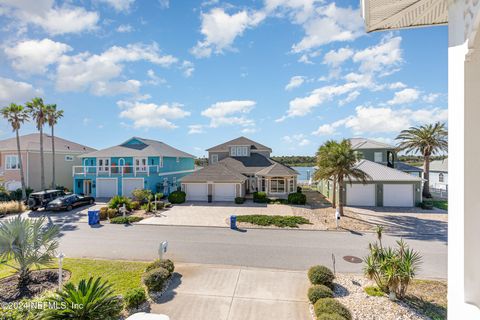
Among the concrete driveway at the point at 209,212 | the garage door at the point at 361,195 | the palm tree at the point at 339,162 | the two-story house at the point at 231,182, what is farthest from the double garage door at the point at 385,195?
the two-story house at the point at 231,182

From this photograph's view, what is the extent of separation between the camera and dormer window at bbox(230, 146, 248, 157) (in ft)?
116

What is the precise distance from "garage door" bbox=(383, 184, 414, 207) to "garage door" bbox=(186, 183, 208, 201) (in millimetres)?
18475

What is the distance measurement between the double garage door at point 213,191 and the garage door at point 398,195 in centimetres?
1529

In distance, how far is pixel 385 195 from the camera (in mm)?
23328

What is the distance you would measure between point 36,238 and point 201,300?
6.63 metres

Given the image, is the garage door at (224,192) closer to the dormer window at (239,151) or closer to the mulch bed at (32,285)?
the dormer window at (239,151)

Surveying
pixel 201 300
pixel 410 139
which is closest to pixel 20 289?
pixel 201 300

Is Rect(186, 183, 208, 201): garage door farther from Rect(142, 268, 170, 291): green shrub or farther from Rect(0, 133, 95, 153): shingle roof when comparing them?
Rect(0, 133, 95, 153): shingle roof

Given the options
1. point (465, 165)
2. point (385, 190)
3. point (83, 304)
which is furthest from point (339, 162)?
point (83, 304)

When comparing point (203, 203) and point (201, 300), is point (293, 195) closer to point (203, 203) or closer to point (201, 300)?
point (203, 203)

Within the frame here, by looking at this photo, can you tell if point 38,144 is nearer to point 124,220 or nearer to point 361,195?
point 124,220

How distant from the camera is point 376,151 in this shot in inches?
1272

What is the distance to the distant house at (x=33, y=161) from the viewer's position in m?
30.8

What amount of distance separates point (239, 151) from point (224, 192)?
9.72 m
